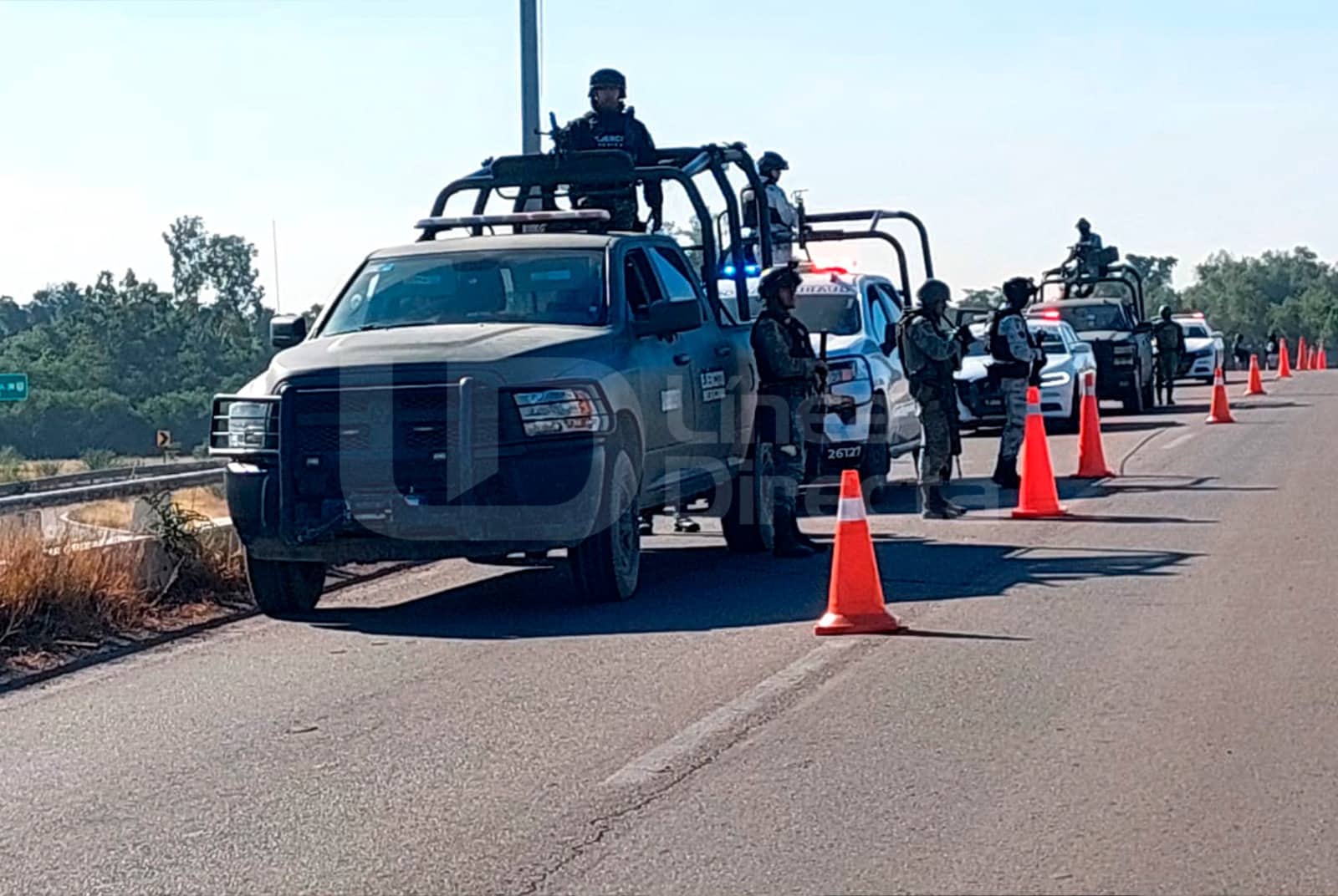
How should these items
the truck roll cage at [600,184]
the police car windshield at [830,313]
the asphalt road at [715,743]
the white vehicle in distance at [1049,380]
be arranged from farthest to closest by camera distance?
the white vehicle in distance at [1049,380], the police car windshield at [830,313], the truck roll cage at [600,184], the asphalt road at [715,743]

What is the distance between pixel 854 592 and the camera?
9.87 metres

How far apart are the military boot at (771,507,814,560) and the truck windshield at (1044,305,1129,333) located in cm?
1715

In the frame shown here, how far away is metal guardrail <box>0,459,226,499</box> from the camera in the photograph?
13.3m

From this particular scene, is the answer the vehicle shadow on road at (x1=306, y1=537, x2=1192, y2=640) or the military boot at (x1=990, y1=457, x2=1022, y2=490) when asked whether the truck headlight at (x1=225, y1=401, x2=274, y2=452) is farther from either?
the military boot at (x1=990, y1=457, x2=1022, y2=490)

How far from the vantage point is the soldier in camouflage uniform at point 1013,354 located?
16531mm

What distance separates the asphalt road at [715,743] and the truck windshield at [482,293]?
5.35 feet

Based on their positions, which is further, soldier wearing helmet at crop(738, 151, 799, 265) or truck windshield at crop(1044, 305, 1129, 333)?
truck windshield at crop(1044, 305, 1129, 333)

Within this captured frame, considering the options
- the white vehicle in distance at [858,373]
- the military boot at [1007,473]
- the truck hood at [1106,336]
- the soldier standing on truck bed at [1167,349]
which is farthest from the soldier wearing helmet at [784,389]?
the soldier standing on truck bed at [1167,349]

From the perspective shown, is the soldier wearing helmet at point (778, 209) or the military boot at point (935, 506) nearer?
the military boot at point (935, 506)

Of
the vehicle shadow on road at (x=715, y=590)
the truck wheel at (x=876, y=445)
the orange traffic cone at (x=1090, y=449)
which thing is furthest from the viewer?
the orange traffic cone at (x=1090, y=449)

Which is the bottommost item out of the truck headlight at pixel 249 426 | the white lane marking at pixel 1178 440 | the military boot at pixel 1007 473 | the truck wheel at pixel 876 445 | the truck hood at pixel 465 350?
the white lane marking at pixel 1178 440

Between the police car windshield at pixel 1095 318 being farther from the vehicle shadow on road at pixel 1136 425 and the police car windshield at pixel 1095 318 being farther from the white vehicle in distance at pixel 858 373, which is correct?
the white vehicle in distance at pixel 858 373

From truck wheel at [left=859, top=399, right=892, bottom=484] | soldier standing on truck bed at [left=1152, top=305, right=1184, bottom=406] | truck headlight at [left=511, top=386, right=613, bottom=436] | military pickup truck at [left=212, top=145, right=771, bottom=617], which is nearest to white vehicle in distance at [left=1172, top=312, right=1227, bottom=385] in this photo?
soldier standing on truck bed at [left=1152, top=305, right=1184, bottom=406]

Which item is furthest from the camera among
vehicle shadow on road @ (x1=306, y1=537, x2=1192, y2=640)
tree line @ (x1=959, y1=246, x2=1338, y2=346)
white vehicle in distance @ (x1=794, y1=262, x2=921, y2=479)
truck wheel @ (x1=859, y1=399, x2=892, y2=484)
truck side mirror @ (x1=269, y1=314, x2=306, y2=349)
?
tree line @ (x1=959, y1=246, x2=1338, y2=346)
